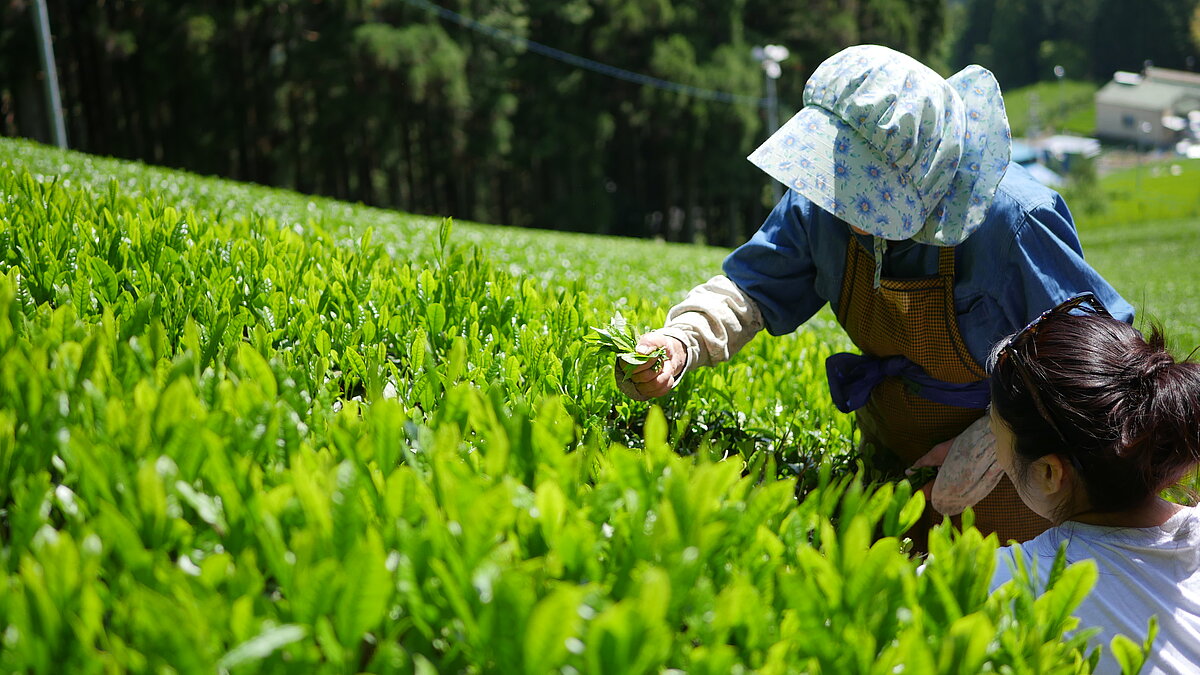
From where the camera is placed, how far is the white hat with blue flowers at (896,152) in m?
2.25

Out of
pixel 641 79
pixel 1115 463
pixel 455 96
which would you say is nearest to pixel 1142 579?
pixel 1115 463

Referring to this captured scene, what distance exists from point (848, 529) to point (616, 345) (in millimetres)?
944

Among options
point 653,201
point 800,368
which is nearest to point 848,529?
point 800,368

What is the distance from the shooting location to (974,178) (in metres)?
2.34

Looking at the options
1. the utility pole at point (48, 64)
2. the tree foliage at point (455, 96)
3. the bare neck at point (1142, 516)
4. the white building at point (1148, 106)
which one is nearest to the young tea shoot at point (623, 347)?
the bare neck at point (1142, 516)

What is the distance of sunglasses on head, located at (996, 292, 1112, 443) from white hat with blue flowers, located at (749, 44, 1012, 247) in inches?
11.4

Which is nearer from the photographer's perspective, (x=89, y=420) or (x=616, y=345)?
(x=89, y=420)

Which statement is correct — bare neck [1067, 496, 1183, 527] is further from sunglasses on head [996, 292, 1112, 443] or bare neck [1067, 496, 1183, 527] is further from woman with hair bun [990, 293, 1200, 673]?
sunglasses on head [996, 292, 1112, 443]

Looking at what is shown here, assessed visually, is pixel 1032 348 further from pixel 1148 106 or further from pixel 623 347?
pixel 1148 106

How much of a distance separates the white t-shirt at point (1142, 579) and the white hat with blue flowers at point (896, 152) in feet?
2.49

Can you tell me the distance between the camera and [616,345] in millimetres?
2232

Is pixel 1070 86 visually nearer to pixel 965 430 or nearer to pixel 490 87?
pixel 490 87

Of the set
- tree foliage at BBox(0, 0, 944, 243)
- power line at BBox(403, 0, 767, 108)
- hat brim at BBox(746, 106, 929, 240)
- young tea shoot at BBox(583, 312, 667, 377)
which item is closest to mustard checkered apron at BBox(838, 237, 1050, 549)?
hat brim at BBox(746, 106, 929, 240)

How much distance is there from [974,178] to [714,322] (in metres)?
0.74
